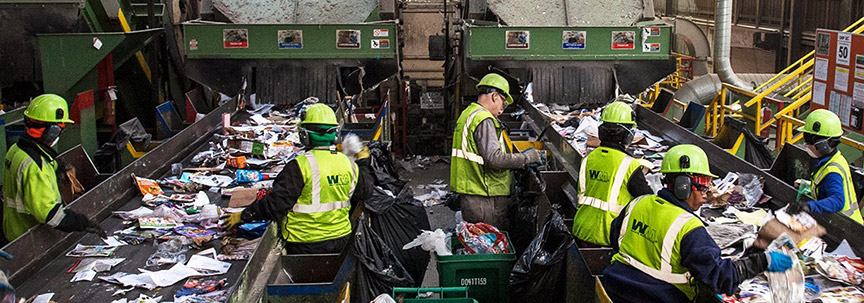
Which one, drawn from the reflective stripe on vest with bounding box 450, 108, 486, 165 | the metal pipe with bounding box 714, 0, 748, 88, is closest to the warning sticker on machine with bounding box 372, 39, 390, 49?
the reflective stripe on vest with bounding box 450, 108, 486, 165

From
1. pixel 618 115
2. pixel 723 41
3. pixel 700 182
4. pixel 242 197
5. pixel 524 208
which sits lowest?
pixel 524 208

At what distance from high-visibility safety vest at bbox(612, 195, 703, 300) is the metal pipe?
9954 mm

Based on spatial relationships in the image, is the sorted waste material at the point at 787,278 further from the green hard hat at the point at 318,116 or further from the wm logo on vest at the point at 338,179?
the green hard hat at the point at 318,116

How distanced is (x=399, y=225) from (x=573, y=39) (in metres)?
4.26

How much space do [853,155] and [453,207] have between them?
12.4ft

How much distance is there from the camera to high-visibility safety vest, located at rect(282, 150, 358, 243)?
481cm

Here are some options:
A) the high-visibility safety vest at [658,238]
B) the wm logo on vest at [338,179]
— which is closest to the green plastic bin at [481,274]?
the wm logo on vest at [338,179]

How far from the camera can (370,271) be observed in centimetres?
474

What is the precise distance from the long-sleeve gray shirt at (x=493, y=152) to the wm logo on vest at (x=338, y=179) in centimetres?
124

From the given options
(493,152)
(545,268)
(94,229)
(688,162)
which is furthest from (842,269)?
(94,229)

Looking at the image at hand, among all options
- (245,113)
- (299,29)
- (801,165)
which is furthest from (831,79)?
(245,113)

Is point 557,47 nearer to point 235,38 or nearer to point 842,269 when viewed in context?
point 235,38

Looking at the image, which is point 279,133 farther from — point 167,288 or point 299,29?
point 167,288

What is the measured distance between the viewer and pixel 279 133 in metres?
8.48
